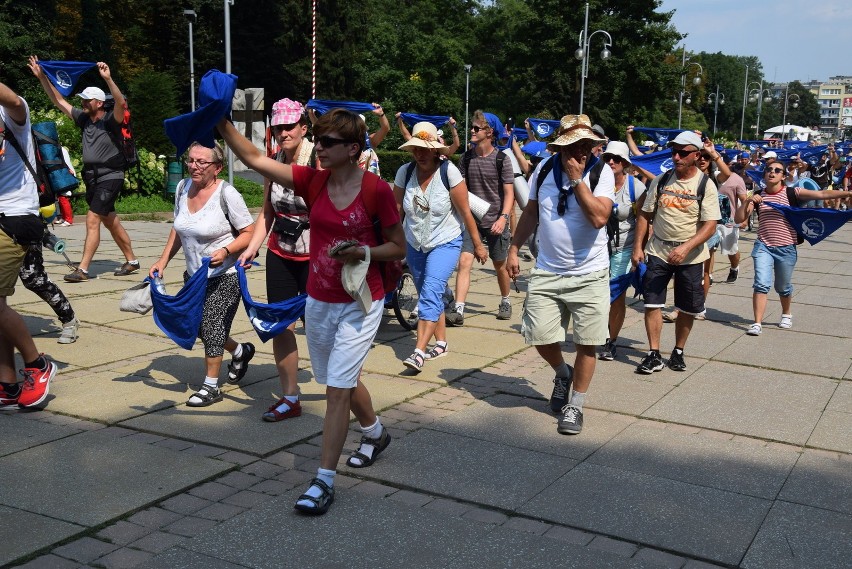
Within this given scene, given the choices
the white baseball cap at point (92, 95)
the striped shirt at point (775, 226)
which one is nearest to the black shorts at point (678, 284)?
the striped shirt at point (775, 226)

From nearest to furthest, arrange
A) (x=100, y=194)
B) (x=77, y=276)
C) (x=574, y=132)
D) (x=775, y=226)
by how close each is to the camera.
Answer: (x=574, y=132), (x=775, y=226), (x=77, y=276), (x=100, y=194)

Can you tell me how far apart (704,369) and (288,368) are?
3.54 meters

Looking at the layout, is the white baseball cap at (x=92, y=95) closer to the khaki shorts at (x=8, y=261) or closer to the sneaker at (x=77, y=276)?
the sneaker at (x=77, y=276)

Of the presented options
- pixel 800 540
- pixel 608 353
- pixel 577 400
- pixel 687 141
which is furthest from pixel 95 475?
pixel 687 141

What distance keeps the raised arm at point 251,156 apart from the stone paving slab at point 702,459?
2.28m

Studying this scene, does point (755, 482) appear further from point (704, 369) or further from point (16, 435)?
point (16, 435)

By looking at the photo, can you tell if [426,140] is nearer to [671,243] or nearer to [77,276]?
[671,243]

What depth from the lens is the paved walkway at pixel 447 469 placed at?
3943 mm

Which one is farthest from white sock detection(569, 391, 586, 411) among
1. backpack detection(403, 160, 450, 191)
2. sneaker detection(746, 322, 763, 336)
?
sneaker detection(746, 322, 763, 336)

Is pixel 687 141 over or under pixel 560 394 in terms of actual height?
over

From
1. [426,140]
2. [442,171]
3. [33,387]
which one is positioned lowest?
[33,387]

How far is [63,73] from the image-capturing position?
9.98 meters

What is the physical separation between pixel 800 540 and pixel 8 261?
4.55 meters

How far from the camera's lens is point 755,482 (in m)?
4.86
